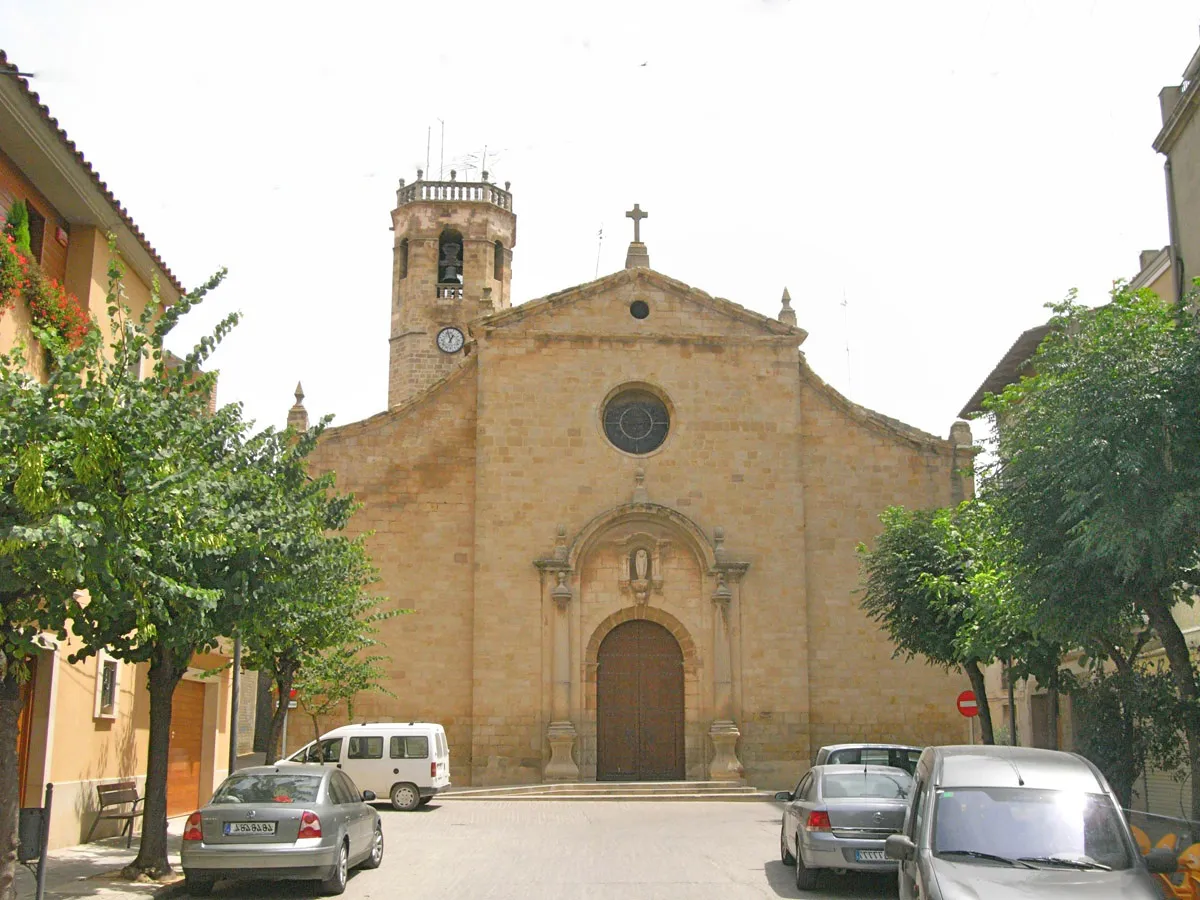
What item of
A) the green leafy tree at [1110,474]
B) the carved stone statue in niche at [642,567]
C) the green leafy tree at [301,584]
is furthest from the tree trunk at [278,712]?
the green leafy tree at [1110,474]

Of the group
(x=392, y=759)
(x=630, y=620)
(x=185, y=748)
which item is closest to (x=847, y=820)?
(x=185, y=748)

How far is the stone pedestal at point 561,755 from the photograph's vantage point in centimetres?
2856

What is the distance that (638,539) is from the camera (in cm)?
3036

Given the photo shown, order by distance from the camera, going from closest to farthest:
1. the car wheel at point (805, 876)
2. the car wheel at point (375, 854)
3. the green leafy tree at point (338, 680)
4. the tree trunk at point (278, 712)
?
the car wheel at point (805, 876), the car wheel at point (375, 854), the tree trunk at point (278, 712), the green leafy tree at point (338, 680)

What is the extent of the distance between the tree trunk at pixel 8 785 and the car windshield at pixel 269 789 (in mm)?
2943

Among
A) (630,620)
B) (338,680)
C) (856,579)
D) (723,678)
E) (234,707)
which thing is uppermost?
(856,579)

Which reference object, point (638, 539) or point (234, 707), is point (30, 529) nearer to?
point (234, 707)

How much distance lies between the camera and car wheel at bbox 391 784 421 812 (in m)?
25.1

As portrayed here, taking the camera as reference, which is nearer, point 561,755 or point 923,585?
point 923,585

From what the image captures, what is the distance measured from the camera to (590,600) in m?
30.1

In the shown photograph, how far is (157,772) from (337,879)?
2640mm

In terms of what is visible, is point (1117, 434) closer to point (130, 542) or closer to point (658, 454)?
point (130, 542)

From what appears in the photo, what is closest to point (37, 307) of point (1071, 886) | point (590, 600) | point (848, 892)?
point (848, 892)

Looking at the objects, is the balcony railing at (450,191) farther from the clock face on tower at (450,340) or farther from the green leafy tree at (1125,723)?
the green leafy tree at (1125,723)
